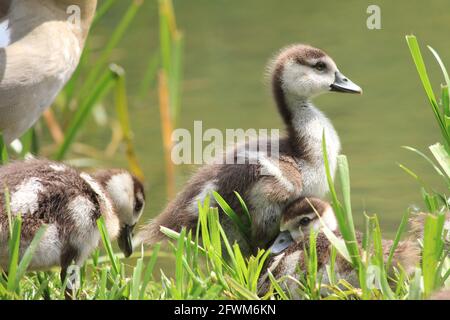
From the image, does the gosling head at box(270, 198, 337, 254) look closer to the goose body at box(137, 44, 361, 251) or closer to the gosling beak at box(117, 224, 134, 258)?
the goose body at box(137, 44, 361, 251)

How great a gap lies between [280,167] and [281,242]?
0.35 m

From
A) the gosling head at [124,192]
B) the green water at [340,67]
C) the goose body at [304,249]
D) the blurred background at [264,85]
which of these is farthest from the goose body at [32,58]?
the green water at [340,67]

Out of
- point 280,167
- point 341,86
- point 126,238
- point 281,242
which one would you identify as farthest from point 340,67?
point 281,242

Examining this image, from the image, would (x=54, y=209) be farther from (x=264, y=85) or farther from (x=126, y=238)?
(x=264, y=85)

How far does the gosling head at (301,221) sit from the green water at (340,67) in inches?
75.9

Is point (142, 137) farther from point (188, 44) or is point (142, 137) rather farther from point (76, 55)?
point (76, 55)

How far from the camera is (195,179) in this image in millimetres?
4480

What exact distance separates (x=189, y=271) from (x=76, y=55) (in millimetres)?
2036

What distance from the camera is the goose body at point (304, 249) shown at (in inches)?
145

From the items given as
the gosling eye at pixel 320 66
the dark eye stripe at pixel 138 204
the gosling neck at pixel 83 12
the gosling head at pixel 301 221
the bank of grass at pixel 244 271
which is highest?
the gosling neck at pixel 83 12

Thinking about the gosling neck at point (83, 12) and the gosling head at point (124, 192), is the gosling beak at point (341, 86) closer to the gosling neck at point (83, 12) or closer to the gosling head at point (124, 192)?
the gosling head at point (124, 192)

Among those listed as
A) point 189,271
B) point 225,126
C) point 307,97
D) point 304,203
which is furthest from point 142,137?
point 189,271

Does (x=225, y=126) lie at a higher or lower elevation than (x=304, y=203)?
higher

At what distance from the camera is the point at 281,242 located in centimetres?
408
